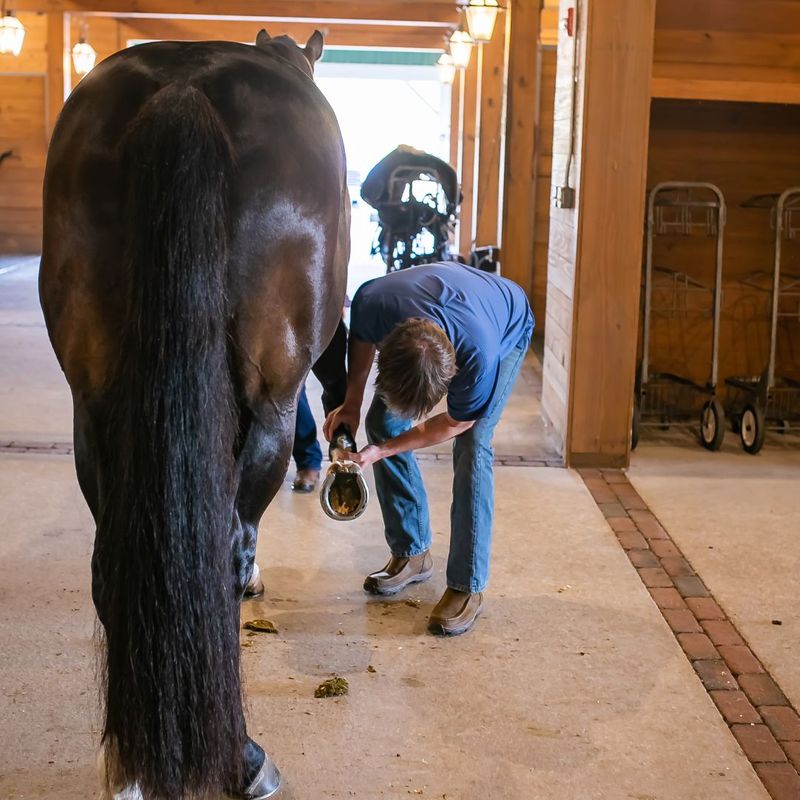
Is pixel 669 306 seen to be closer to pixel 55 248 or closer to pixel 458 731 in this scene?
pixel 458 731

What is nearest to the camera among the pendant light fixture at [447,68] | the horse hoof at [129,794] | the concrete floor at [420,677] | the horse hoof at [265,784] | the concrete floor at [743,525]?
the horse hoof at [129,794]

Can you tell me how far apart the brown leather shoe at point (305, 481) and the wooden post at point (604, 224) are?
1103mm

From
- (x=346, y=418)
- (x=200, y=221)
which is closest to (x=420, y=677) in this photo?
(x=346, y=418)

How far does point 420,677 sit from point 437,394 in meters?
0.74

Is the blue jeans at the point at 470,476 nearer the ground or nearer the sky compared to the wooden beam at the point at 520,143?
nearer the ground

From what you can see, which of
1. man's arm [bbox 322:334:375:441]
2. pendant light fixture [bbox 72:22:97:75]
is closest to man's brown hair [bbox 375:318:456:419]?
man's arm [bbox 322:334:375:441]

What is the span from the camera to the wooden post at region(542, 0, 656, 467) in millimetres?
4266

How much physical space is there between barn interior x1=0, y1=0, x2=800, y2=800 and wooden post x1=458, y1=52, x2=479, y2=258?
3593 mm

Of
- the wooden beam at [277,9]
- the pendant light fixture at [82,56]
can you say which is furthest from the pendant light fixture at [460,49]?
the pendant light fixture at [82,56]

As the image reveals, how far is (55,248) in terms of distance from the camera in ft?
6.21

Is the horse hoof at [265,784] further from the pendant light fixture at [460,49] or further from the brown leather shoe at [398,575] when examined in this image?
the pendant light fixture at [460,49]

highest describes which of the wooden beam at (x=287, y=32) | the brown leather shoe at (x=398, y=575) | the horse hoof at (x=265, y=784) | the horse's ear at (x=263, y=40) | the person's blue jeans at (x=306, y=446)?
the wooden beam at (x=287, y=32)

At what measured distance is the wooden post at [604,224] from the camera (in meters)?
4.27

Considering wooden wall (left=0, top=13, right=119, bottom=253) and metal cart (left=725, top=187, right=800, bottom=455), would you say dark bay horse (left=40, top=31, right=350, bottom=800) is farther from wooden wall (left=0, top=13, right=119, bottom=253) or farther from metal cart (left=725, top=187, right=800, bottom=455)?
wooden wall (left=0, top=13, right=119, bottom=253)
